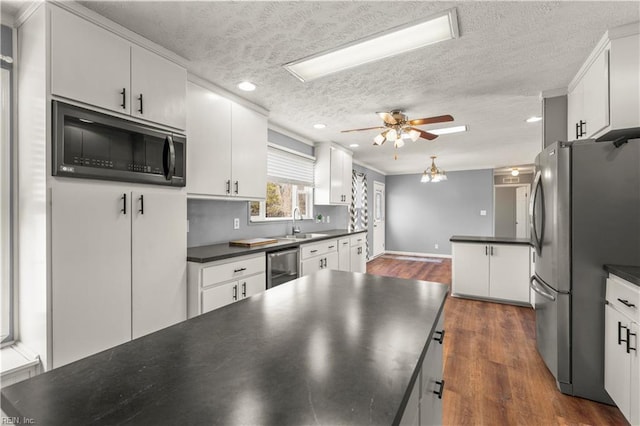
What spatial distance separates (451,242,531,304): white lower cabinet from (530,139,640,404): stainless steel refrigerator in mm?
1997

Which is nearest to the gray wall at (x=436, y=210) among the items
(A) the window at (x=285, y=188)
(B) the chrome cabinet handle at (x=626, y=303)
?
(A) the window at (x=285, y=188)

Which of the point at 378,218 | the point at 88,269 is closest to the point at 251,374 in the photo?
the point at 88,269

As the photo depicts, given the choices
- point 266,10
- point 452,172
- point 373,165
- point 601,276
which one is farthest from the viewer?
point 452,172

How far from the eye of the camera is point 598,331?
6.55ft

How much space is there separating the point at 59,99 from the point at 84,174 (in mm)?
404

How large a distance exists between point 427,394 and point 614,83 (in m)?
2.29

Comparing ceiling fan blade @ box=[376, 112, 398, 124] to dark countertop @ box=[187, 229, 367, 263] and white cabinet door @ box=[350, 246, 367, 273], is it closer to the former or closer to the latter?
dark countertop @ box=[187, 229, 367, 263]

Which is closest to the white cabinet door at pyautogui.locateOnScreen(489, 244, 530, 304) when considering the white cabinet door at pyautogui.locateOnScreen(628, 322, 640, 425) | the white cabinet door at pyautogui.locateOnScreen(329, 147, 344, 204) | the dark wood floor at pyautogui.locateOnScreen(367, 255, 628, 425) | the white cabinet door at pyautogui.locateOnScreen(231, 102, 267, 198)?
the dark wood floor at pyautogui.locateOnScreen(367, 255, 628, 425)

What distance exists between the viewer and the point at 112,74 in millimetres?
1809

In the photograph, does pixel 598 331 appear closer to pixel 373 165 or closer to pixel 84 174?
pixel 84 174

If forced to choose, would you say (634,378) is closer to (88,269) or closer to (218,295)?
(218,295)

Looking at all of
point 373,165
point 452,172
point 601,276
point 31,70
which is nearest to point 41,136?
point 31,70

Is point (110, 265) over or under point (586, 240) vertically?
under

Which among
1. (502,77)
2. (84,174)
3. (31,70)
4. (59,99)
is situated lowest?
(84,174)
